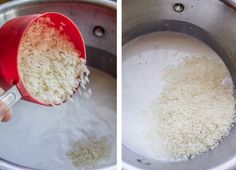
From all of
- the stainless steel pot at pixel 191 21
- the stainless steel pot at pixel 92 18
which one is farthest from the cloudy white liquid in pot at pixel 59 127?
the stainless steel pot at pixel 191 21

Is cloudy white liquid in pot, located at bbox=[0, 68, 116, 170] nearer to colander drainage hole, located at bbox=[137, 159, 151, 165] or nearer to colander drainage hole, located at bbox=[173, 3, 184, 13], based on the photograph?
colander drainage hole, located at bbox=[137, 159, 151, 165]

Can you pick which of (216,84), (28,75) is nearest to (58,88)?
(28,75)

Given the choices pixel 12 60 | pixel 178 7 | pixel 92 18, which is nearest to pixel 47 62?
pixel 12 60

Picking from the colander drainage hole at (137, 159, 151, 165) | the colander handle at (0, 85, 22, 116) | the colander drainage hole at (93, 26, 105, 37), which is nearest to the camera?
the colander handle at (0, 85, 22, 116)

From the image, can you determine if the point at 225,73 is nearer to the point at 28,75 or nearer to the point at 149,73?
the point at 149,73

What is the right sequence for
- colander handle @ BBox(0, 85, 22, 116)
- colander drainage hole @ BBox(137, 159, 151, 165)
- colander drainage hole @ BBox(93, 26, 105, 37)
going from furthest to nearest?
1. colander drainage hole @ BBox(93, 26, 105, 37)
2. colander drainage hole @ BBox(137, 159, 151, 165)
3. colander handle @ BBox(0, 85, 22, 116)

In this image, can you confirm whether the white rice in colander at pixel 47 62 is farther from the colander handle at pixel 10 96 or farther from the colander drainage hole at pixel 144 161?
the colander drainage hole at pixel 144 161

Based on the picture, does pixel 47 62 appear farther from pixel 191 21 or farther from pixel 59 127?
pixel 191 21

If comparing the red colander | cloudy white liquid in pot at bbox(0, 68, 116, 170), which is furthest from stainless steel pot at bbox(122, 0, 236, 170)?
the red colander
